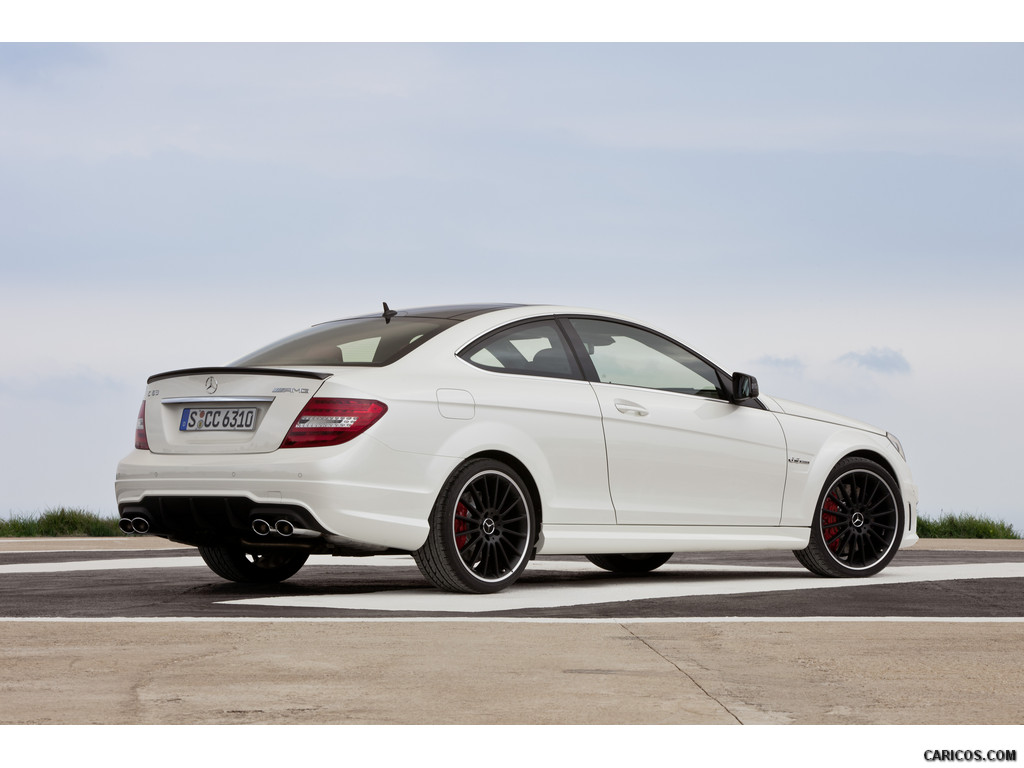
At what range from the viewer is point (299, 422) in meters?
8.26

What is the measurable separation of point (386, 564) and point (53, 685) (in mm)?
7116

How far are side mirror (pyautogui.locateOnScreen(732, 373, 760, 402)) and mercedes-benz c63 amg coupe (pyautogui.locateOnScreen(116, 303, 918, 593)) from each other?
0.05 feet

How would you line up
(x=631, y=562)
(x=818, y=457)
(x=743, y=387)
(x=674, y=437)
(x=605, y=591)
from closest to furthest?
(x=605, y=591) → (x=674, y=437) → (x=743, y=387) → (x=818, y=457) → (x=631, y=562)

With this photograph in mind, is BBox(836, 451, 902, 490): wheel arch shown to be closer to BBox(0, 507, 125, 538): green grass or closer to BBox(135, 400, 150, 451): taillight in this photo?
BBox(135, 400, 150, 451): taillight

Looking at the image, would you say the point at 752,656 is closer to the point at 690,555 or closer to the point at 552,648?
the point at 552,648

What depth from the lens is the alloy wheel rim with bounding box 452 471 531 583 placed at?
8.63 meters

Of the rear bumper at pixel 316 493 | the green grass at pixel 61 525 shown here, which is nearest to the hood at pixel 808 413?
the rear bumper at pixel 316 493

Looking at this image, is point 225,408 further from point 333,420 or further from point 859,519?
point 859,519

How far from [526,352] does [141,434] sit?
2.39 meters

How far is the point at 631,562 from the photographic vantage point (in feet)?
37.9

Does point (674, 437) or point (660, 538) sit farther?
point (674, 437)

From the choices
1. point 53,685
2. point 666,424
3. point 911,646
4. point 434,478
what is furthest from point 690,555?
point 53,685

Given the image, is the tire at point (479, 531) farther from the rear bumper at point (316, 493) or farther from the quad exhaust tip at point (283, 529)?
the quad exhaust tip at point (283, 529)

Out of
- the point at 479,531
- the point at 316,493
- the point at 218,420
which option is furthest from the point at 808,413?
the point at 218,420
